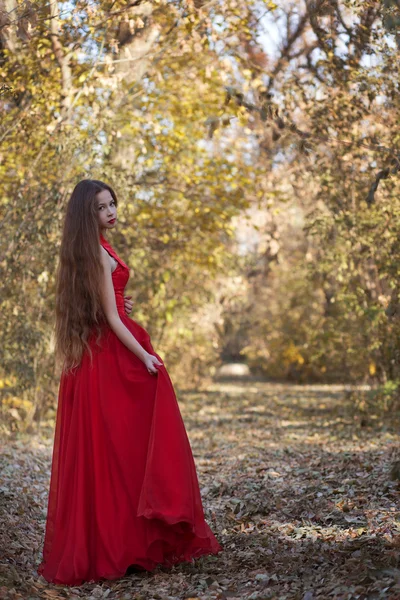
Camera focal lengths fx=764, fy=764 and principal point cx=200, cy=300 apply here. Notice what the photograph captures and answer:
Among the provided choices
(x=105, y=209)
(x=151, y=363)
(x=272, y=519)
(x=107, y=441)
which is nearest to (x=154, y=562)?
(x=107, y=441)

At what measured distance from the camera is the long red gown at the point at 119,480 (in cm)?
350

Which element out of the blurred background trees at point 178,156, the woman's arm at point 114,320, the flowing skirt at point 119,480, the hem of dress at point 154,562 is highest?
the blurred background trees at point 178,156

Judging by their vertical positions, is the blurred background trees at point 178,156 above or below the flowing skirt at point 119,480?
above

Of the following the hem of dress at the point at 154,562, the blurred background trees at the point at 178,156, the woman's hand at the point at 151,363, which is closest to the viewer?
the hem of dress at the point at 154,562

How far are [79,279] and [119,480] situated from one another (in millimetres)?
980

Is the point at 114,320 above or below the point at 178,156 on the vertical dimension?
below

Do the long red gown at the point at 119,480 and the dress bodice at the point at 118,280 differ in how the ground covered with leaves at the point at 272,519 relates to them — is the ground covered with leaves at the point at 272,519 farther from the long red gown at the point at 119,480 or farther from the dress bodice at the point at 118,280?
the dress bodice at the point at 118,280

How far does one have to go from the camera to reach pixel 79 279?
373cm

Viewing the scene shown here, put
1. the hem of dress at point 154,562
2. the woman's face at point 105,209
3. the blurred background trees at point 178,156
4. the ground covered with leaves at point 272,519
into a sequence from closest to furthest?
the ground covered with leaves at point 272,519, the hem of dress at point 154,562, the woman's face at point 105,209, the blurred background trees at point 178,156

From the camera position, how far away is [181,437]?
3.60m

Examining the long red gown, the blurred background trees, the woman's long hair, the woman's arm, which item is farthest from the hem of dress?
the blurred background trees

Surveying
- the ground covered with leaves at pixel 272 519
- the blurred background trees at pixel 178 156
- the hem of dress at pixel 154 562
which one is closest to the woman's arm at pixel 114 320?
the hem of dress at pixel 154 562

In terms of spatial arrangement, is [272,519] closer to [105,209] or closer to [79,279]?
[79,279]

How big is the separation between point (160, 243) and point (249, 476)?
5.09m
